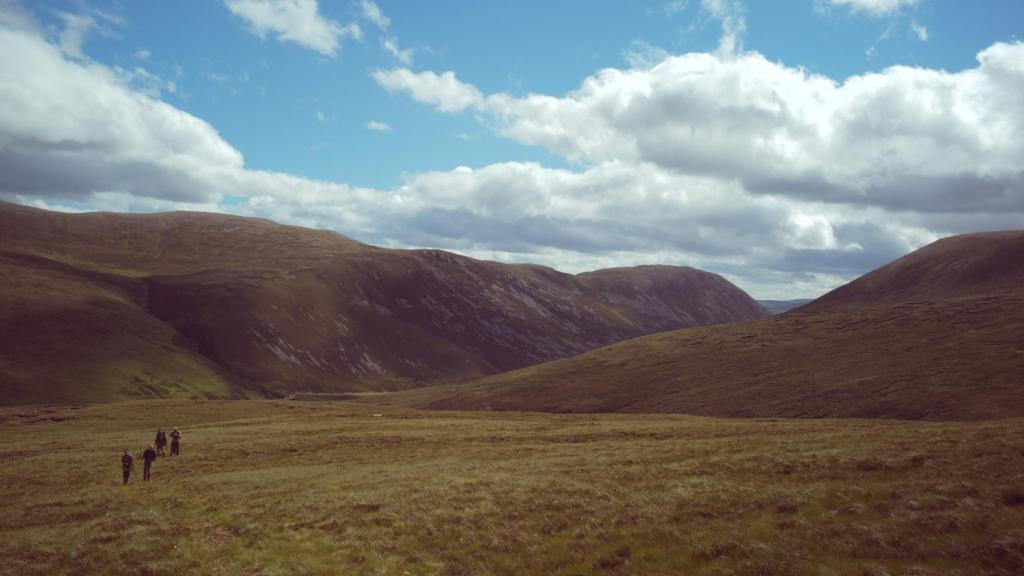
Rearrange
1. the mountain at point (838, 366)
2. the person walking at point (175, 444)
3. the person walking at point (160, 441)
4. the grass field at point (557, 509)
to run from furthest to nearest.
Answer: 1. the mountain at point (838, 366)
2. the person walking at point (175, 444)
3. the person walking at point (160, 441)
4. the grass field at point (557, 509)

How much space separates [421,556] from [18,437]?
231ft

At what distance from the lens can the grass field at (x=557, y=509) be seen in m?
20.7

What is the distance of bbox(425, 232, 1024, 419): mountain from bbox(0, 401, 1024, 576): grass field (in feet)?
121

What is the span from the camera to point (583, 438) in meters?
53.7

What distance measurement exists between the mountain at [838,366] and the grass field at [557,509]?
36759 mm

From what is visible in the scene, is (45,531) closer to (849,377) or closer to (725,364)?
(849,377)

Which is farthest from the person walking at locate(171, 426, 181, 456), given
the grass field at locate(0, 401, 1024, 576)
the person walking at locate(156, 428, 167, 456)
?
the grass field at locate(0, 401, 1024, 576)

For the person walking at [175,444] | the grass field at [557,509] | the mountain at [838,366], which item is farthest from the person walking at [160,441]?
the mountain at [838,366]

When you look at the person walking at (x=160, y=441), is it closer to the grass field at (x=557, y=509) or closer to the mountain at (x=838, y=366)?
the grass field at (x=557, y=509)

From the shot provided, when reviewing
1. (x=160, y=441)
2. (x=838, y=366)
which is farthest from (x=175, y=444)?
(x=838, y=366)

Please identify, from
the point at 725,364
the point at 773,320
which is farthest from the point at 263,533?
the point at 773,320

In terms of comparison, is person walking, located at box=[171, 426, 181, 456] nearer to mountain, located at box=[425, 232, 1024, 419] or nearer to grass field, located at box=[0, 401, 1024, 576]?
grass field, located at box=[0, 401, 1024, 576]

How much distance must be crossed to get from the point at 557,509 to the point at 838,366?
86.4m

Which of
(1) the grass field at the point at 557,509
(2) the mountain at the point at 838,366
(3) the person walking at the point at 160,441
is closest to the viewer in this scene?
(1) the grass field at the point at 557,509
